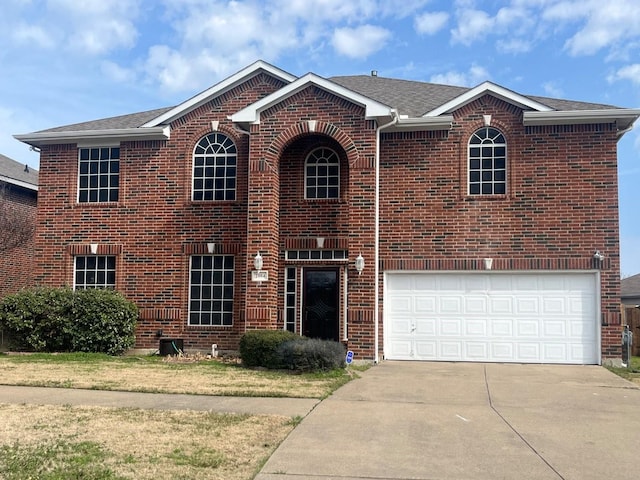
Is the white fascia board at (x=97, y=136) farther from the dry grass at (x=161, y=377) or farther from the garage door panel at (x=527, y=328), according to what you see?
the garage door panel at (x=527, y=328)

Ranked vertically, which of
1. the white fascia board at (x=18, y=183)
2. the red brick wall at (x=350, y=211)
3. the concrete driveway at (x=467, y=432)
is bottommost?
the concrete driveway at (x=467, y=432)

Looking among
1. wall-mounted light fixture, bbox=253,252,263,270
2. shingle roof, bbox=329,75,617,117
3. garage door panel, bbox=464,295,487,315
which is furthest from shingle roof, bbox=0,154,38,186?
garage door panel, bbox=464,295,487,315

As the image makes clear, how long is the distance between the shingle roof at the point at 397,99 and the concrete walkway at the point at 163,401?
29.5 feet

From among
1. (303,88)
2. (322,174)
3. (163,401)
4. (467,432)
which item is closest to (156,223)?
(322,174)

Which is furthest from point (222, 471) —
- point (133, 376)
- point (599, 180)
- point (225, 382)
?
point (599, 180)

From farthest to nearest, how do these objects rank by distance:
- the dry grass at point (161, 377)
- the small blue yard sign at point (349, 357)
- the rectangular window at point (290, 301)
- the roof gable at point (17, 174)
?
the roof gable at point (17, 174) → the rectangular window at point (290, 301) → the small blue yard sign at point (349, 357) → the dry grass at point (161, 377)

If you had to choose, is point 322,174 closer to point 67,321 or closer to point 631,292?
point 67,321

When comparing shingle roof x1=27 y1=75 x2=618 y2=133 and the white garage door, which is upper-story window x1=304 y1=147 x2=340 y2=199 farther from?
the white garage door

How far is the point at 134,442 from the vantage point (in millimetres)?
6887

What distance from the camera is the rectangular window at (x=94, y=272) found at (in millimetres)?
17469

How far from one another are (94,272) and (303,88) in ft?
23.8

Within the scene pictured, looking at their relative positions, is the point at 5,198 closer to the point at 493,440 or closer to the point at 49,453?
the point at 49,453

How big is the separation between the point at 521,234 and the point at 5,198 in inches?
629

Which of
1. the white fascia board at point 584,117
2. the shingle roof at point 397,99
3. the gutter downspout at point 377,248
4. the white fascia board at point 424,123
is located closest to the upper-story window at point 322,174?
the gutter downspout at point 377,248
